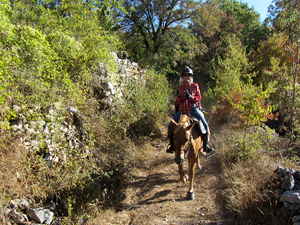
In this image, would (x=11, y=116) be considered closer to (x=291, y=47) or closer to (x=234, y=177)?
(x=234, y=177)

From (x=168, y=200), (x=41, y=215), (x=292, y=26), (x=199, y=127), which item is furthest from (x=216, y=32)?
(x=41, y=215)

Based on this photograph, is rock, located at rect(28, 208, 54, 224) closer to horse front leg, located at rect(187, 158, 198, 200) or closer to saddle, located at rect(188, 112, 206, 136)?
horse front leg, located at rect(187, 158, 198, 200)

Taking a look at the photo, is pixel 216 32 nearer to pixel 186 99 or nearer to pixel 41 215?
pixel 186 99

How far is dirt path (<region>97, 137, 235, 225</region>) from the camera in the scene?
4117mm

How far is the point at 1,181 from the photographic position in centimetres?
317

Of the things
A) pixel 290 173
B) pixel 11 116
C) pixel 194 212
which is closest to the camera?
pixel 290 173

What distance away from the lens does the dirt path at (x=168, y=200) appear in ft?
13.5

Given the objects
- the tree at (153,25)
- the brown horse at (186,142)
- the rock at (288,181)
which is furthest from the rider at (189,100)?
the tree at (153,25)

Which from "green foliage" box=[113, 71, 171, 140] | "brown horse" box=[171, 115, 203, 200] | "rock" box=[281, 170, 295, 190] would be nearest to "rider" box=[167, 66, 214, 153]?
"brown horse" box=[171, 115, 203, 200]

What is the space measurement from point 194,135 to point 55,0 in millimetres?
7078

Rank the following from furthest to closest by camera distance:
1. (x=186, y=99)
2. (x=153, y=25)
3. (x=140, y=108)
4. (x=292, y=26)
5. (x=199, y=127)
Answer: (x=153, y=25) < (x=140, y=108) < (x=292, y=26) < (x=186, y=99) < (x=199, y=127)

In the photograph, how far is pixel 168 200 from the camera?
15.9 ft

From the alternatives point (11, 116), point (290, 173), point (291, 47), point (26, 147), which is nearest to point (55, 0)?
point (11, 116)

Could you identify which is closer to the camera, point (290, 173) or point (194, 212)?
point (290, 173)
